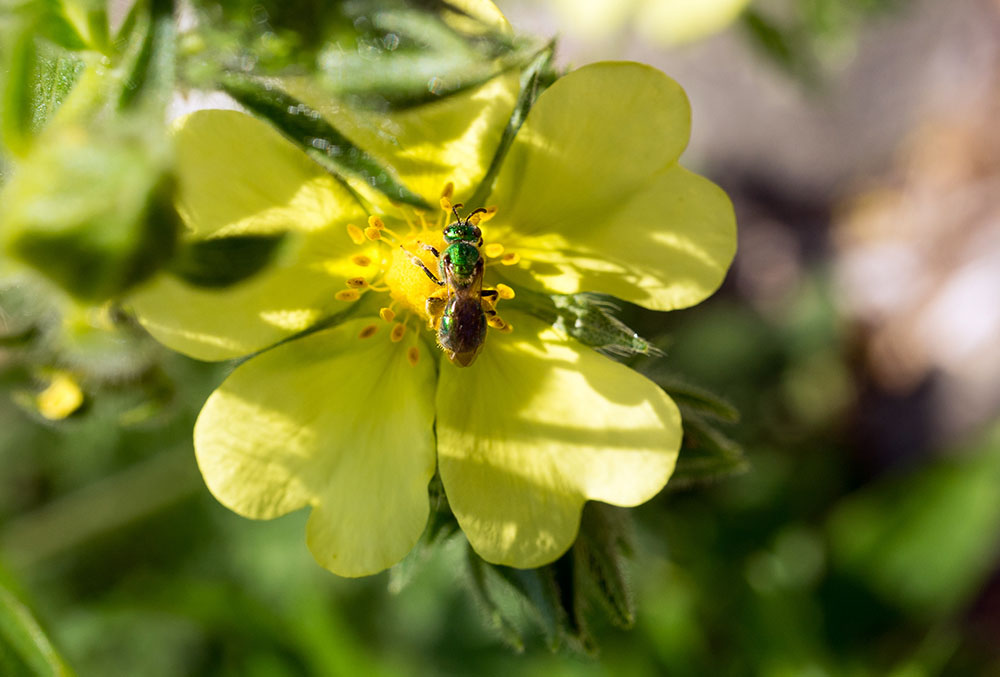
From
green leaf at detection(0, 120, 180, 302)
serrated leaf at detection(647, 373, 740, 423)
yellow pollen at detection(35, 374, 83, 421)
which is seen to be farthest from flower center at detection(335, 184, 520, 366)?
yellow pollen at detection(35, 374, 83, 421)

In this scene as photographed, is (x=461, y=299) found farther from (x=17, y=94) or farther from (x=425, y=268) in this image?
(x=17, y=94)

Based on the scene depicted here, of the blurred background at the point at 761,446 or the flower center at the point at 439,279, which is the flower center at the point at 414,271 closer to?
the flower center at the point at 439,279

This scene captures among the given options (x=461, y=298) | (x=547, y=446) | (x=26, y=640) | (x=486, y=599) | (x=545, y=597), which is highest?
(x=461, y=298)

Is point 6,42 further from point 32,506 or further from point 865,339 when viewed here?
point 865,339

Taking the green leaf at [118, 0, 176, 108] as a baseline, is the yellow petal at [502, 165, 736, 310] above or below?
below

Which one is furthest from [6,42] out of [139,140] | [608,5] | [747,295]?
[747,295]

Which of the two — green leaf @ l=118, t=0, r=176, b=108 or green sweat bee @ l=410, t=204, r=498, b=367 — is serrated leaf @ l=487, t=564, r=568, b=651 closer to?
green sweat bee @ l=410, t=204, r=498, b=367

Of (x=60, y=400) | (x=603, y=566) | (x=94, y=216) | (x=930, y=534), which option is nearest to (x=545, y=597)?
(x=603, y=566)
